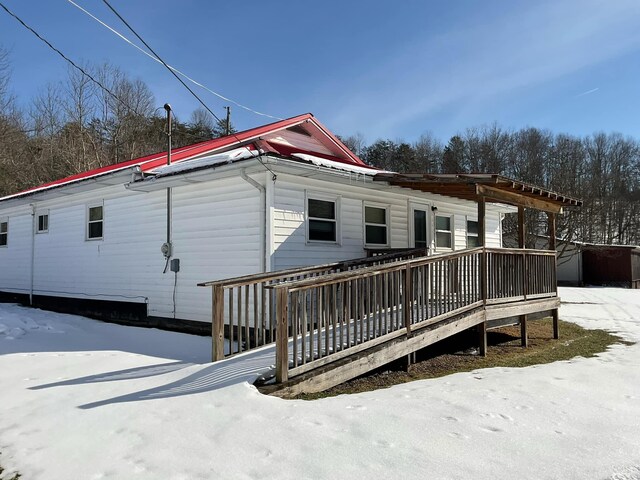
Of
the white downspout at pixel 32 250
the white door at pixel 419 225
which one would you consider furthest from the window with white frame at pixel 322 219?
the white downspout at pixel 32 250

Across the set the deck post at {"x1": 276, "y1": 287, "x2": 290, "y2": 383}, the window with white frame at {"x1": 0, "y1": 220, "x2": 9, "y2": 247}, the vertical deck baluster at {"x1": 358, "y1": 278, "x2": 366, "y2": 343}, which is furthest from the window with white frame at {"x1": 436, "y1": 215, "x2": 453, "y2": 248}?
the window with white frame at {"x1": 0, "y1": 220, "x2": 9, "y2": 247}

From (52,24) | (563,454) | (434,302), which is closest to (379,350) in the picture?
(434,302)

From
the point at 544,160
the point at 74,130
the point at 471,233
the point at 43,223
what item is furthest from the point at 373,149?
the point at 43,223

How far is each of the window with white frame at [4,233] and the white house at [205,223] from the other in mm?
1213

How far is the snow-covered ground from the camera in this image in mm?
3010

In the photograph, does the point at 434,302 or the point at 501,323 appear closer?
the point at 434,302

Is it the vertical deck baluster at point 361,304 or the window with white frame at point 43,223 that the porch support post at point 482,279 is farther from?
the window with white frame at point 43,223

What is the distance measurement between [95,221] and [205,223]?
4.01 m

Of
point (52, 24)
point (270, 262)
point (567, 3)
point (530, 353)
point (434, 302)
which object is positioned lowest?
point (530, 353)

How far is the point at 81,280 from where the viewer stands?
37.8 ft

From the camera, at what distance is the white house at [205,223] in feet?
26.5

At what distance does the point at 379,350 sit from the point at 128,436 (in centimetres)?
318

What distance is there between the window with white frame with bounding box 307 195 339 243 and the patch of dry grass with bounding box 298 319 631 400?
2728mm

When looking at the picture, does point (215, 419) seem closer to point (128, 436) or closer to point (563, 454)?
point (128, 436)
